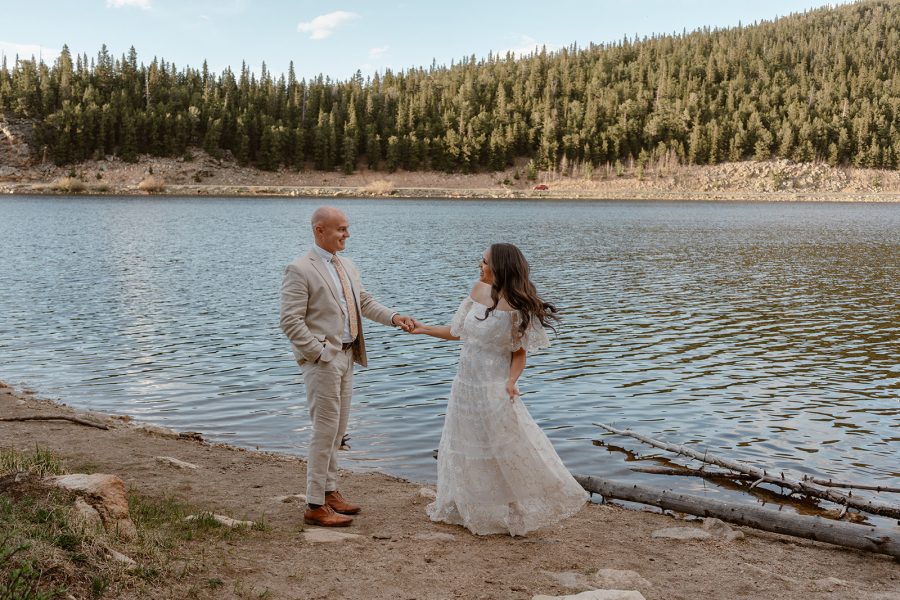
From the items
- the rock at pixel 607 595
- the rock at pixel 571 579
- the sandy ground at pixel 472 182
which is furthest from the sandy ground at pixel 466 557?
the sandy ground at pixel 472 182

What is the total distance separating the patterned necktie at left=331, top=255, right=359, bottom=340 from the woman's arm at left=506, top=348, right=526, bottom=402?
1552mm

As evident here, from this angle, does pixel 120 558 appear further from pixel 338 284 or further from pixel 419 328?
pixel 419 328

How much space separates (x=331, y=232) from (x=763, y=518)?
512cm

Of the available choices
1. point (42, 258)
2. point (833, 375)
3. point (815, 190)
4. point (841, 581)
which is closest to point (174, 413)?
point (841, 581)

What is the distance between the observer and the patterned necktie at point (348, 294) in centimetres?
770

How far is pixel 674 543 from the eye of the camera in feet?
25.5

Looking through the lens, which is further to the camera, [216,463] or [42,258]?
[42,258]

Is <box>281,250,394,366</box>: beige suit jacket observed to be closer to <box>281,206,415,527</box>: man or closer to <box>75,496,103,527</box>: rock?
<box>281,206,415,527</box>: man

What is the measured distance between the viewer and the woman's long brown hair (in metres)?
7.46

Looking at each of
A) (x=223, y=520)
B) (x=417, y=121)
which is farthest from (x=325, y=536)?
(x=417, y=121)

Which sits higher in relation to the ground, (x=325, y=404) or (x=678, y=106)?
(x=678, y=106)

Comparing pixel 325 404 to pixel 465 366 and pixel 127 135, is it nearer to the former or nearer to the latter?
pixel 465 366

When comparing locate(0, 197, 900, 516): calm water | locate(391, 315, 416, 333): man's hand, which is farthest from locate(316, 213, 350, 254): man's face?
locate(0, 197, 900, 516): calm water

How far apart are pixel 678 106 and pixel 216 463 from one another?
188 meters
